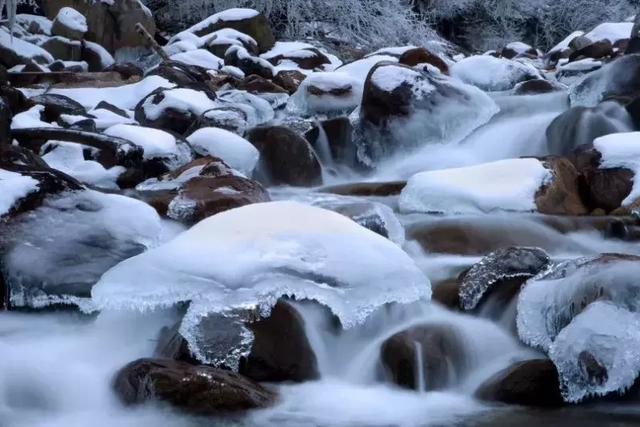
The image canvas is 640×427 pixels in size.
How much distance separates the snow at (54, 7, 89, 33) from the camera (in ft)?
39.8

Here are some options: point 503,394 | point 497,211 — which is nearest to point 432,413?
point 503,394

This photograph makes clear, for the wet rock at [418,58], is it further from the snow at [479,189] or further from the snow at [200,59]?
the snow at [479,189]

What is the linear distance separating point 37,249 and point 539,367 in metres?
2.20

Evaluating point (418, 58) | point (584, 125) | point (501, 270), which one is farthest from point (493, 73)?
point (501, 270)

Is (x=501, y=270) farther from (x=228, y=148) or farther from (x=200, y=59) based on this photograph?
(x=200, y=59)

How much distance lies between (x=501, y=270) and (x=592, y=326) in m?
0.75

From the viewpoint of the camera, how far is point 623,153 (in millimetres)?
5383

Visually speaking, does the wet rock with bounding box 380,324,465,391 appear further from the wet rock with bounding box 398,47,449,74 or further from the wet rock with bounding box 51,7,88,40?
the wet rock with bounding box 51,7,88,40

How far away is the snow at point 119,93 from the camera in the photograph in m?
8.47

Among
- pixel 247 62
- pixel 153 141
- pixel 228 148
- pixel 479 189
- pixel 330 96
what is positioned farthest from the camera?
pixel 247 62

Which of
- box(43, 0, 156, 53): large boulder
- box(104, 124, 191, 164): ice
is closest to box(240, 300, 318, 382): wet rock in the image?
box(104, 124, 191, 164): ice

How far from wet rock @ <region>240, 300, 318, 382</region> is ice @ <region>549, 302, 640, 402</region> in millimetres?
945

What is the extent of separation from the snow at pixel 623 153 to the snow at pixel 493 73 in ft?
11.3

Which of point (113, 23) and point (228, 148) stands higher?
point (228, 148)
